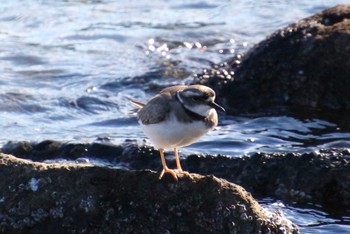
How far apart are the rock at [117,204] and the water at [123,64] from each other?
5.61 feet

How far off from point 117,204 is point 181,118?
760 millimetres

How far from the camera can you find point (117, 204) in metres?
5.91

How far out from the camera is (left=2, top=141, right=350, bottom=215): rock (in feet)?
25.2

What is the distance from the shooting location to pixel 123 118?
35.7 feet

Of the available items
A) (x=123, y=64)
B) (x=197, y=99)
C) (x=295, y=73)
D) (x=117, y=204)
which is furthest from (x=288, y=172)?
(x=123, y=64)

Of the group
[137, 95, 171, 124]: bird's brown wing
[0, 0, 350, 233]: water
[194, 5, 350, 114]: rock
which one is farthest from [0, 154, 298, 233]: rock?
[194, 5, 350, 114]: rock

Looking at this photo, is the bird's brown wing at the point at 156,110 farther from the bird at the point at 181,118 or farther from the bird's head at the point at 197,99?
the bird's head at the point at 197,99

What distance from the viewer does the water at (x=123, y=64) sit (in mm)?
9670

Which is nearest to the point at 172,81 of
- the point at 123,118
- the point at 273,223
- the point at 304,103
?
the point at 123,118

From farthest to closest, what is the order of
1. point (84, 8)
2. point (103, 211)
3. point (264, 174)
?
point (84, 8), point (264, 174), point (103, 211)

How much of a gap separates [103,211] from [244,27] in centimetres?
984

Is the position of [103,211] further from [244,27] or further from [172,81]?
[244,27]

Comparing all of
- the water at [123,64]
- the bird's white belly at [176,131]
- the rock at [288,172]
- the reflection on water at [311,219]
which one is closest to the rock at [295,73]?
the water at [123,64]

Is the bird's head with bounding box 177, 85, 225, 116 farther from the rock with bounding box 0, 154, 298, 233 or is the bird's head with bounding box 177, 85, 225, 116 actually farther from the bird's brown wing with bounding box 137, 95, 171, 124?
the rock with bounding box 0, 154, 298, 233
